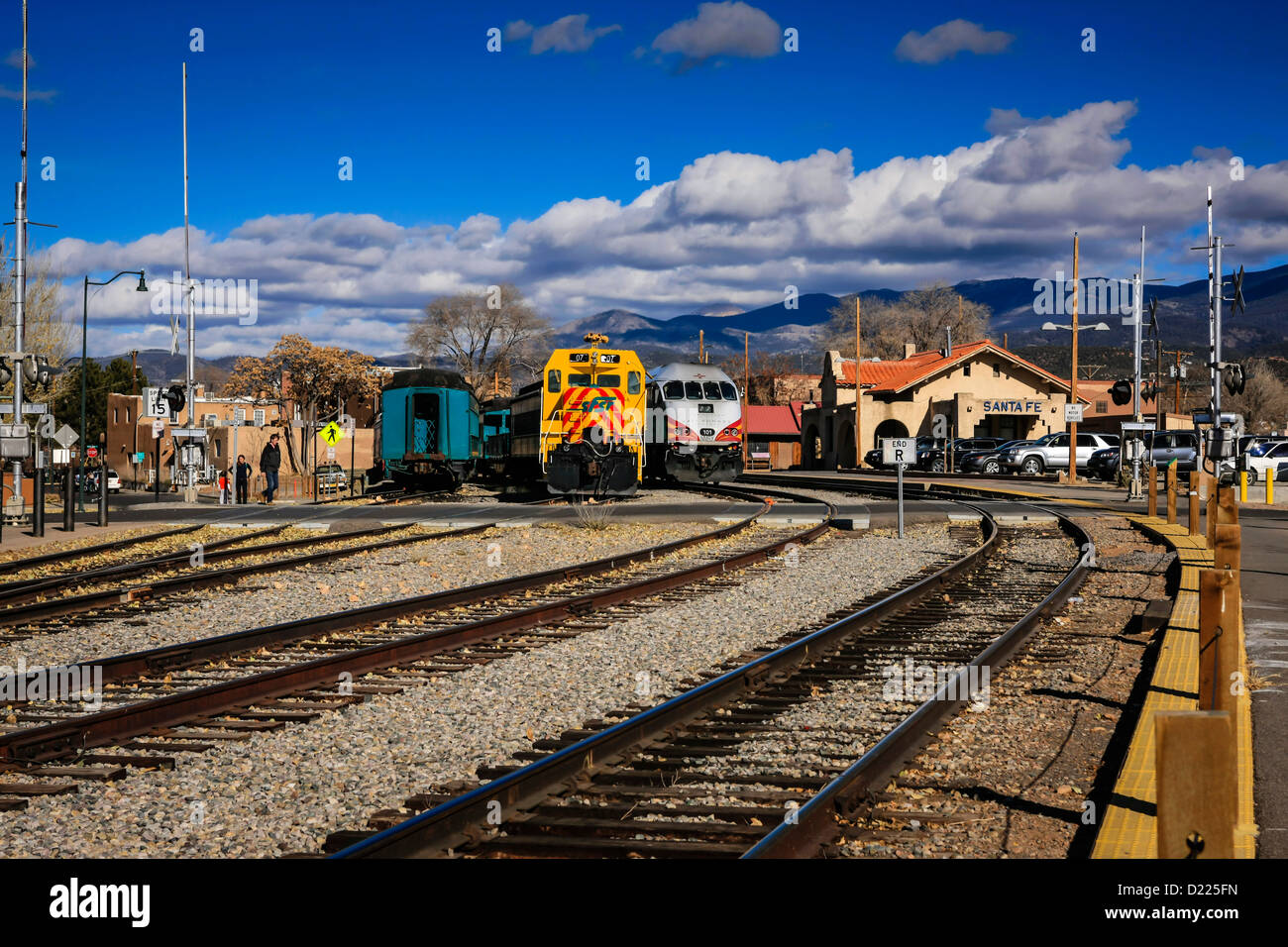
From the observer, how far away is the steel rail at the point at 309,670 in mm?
6328

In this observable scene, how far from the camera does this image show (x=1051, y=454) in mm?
48750

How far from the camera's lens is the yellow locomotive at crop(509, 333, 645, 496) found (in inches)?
1037

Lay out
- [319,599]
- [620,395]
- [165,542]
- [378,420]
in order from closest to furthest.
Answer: [319,599] → [165,542] → [620,395] → [378,420]

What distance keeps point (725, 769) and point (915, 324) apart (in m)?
112

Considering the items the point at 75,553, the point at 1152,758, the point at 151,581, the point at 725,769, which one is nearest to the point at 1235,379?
the point at 151,581

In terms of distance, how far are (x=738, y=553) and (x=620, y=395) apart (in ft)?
35.3

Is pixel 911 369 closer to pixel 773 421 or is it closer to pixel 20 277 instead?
pixel 773 421

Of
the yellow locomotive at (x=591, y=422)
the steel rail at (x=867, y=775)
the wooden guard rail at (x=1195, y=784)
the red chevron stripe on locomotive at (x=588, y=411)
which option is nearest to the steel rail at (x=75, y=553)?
the yellow locomotive at (x=591, y=422)

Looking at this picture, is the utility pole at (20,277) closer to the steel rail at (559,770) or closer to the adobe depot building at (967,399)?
the steel rail at (559,770)

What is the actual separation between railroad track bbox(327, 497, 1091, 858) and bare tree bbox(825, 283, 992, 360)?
99.9 m

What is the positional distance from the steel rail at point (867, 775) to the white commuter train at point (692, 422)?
2555cm
